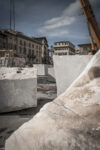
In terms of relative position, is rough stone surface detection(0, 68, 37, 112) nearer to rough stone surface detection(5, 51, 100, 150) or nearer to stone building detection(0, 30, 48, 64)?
rough stone surface detection(5, 51, 100, 150)

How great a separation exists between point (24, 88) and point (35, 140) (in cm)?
212

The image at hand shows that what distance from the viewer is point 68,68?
9.73ft

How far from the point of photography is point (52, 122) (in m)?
0.97

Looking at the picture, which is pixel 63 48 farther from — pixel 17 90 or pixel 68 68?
pixel 17 90

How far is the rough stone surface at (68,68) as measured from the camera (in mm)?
2898

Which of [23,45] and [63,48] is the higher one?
[63,48]

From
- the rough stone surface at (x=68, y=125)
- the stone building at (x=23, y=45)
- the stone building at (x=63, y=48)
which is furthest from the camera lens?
the stone building at (x=63, y=48)

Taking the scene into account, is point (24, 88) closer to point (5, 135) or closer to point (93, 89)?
point (5, 135)

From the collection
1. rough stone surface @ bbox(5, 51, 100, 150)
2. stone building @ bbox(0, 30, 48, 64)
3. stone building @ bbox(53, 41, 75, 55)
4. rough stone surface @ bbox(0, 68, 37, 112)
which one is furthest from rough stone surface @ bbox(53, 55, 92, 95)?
stone building @ bbox(53, 41, 75, 55)

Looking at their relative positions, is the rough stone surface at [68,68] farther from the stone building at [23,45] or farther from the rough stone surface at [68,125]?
the stone building at [23,45]

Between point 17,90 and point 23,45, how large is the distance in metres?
43.3

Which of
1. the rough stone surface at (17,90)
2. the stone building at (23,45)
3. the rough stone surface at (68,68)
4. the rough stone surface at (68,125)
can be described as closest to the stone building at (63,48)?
the stone building at (23,45)

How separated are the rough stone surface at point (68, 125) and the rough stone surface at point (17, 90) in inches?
72.4

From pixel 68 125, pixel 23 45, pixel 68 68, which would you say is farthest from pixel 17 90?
pixel 23 45
